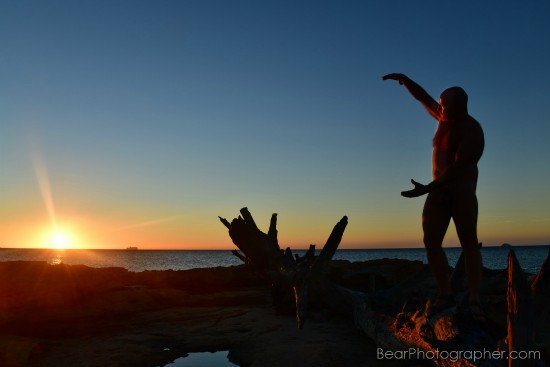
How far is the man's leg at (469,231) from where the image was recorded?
4.47 m

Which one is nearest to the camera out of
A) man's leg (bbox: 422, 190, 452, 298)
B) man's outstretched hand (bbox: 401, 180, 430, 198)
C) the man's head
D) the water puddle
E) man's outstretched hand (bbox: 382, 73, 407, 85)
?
man's outstretched hand (bbox: 401, 180, 430, 198)

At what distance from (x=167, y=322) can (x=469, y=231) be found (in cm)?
906

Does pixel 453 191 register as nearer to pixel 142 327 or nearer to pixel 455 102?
pixel 455 102

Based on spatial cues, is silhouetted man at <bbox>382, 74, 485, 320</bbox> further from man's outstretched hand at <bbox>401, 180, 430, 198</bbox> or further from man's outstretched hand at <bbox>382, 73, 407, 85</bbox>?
man's outstretched hand at <bbox>382, 73, 407, 85</bbox>

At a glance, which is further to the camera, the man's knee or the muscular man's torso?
the man's knee

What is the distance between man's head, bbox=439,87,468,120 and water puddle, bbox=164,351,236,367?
562 cm

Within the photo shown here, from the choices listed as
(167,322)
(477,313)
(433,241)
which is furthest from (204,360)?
(477,313)

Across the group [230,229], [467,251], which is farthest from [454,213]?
[230,229]

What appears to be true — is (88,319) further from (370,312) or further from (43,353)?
(370,312)

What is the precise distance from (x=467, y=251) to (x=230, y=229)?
22.4ft

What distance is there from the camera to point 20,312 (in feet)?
38.7

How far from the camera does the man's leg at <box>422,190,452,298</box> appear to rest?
4816 millimetres

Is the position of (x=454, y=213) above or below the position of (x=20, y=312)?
above

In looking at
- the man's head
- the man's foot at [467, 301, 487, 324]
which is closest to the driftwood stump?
the man's foot at [467, 301, 487, 324]
